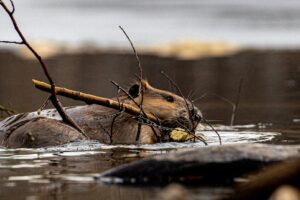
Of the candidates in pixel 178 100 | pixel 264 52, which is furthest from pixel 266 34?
pixel 178 100

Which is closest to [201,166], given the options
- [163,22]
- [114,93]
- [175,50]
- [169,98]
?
[169,98]

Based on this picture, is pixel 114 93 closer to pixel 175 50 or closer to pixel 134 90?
pixel 134 90

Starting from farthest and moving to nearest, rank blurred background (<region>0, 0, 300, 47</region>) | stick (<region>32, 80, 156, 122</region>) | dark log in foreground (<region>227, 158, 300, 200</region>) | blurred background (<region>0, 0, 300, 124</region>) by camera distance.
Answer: blurred background (<region>0, 0, 300, 47</region>), blurred background (<region>0, 0, 300, 124</region>), stick (<region>32, 80, 156, 122</region>), dark log in foreground (<region>227, 158, 300, 200</region>)

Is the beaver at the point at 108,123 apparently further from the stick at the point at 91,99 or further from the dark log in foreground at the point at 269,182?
the dark log in foreground at the point at 269,182

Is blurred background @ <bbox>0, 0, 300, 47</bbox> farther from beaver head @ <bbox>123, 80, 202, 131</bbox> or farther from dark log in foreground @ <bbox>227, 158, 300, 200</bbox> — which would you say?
dark log in foreground @ <bbox>227, 158, 300, 200</bbox>

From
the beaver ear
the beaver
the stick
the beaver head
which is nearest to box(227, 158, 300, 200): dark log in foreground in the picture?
the beaver

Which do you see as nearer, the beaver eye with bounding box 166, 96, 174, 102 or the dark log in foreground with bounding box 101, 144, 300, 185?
the dark log in foreground with bounding box 101, 144, 300, 185
